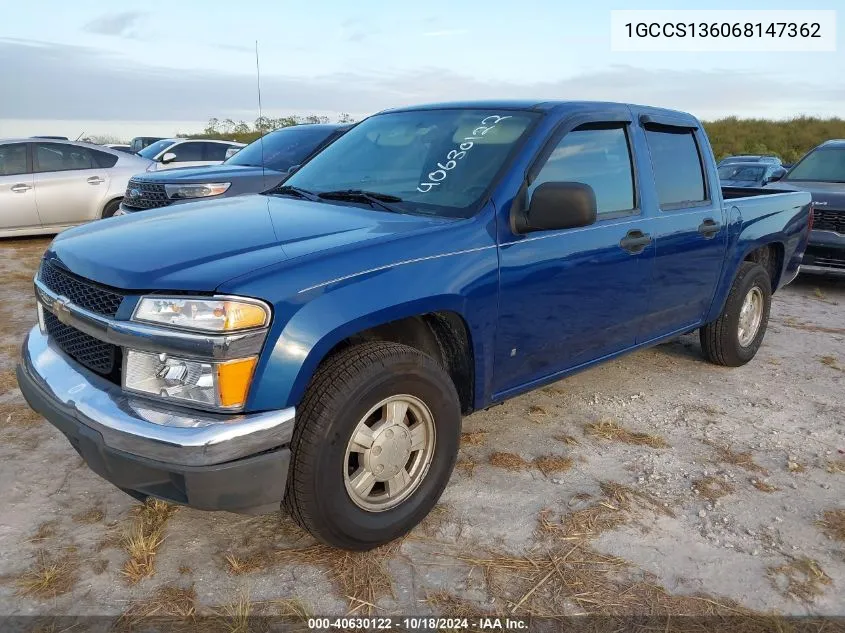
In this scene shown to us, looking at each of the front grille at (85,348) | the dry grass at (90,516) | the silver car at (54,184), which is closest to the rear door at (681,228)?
the front grille at (85,348)

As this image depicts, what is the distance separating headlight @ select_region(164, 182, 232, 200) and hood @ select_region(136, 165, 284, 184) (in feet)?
0.18

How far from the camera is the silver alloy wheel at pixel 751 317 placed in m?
5.15

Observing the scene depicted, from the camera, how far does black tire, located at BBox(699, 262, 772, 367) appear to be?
491cm

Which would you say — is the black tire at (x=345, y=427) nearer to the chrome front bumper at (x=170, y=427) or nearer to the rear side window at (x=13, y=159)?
the chrome front bumper at (x=170, y=427)

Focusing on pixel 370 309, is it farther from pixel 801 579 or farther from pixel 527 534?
pixel 801 579

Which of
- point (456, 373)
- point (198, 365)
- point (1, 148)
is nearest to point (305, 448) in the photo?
point (198, 365)

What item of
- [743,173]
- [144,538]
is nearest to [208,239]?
[144,538]

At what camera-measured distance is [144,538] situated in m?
2.76

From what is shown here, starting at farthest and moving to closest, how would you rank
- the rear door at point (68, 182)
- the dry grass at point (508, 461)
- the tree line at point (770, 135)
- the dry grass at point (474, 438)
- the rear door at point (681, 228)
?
the tree line at point (770, 135), the rear door at point (68, 182), the rear door at point (681, 228), the dry grass at point (474, 438), the dry grass at point (508, 461)

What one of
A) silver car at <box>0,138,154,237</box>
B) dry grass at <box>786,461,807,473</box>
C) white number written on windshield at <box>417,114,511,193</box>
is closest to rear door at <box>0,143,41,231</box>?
silver car at <box>0,138,154,237</box>

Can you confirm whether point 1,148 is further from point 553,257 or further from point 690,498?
point 690,498

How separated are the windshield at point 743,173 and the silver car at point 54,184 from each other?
12.9 metres

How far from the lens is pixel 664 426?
4.09 meters

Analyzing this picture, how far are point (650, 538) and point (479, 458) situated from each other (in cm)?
97
